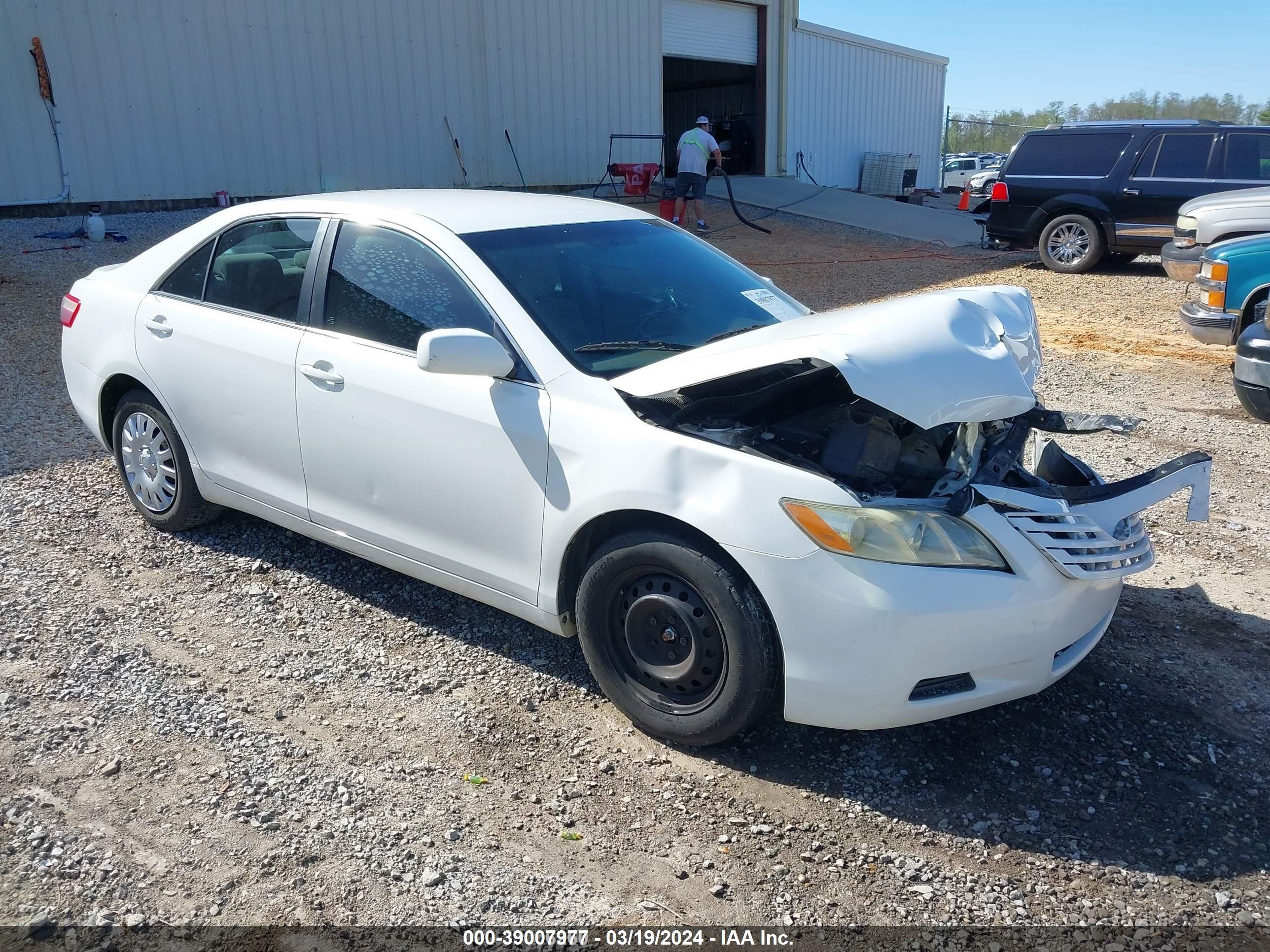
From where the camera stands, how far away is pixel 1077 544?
10.0 ft

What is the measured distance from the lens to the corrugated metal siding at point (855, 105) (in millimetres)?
24984

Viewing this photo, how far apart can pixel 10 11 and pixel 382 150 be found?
5.46 meters

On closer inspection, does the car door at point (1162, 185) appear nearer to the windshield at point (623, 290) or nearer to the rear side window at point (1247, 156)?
the rear side window at point (1247, 156)

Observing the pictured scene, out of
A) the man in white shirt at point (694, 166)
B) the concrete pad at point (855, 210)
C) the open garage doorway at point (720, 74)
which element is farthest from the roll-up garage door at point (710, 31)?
the man in white shirt at point (694, 166)

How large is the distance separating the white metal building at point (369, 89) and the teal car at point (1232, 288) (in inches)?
502

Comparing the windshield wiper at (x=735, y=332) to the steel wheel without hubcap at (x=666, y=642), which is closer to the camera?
the steel wheel without hubcap at (x=666, y=642)

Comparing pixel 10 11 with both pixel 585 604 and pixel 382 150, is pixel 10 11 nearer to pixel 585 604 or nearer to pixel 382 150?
pixel 382 150

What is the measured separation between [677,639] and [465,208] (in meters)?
2.02

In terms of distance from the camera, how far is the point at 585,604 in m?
3.34

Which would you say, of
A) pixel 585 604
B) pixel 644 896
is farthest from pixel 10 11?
pixel 644 896

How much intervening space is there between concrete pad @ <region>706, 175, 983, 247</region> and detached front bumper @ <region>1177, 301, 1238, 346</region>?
9.77m

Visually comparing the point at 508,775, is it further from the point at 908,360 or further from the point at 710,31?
the point at 710,31

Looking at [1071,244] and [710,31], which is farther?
[710,31]

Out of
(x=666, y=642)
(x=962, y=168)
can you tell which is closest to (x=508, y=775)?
(x=666, y=642)
